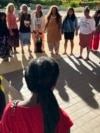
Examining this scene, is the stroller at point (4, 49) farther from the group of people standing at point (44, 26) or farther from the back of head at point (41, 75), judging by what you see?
the back of head at point (41, 75)

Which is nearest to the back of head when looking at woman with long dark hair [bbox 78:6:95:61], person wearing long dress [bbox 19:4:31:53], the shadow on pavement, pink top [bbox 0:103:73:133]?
pink top [bbox 0:103:73:133]

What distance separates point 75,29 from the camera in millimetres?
9562

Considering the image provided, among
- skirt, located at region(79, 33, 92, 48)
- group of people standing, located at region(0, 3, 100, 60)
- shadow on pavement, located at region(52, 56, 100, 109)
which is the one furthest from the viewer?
group of people standing, located at region(0, 3, 100, 60)

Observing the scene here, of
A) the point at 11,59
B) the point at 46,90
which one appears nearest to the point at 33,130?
the point at 46,90

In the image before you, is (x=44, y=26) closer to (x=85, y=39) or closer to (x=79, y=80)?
(x=85, y=39)

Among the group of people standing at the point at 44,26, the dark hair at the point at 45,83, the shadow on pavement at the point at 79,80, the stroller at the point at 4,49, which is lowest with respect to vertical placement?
the shadow on pavement at the point at 79,80

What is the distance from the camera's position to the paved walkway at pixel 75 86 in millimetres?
5688

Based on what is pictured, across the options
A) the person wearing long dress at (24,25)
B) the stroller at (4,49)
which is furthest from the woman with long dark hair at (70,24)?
the stroller at (4,49)

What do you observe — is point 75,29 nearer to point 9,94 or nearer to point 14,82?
point 14,82

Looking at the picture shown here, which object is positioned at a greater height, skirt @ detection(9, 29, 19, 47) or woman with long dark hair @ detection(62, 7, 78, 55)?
woman with long dark hair @ detection(62, 7, 78, 55)

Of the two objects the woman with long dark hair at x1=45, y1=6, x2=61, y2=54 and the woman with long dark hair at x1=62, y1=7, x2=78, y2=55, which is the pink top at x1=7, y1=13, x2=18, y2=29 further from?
the woman with long dark hair at x1=62, y1=7, x2=78, y2=55

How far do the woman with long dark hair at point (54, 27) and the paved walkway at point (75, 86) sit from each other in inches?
16.0

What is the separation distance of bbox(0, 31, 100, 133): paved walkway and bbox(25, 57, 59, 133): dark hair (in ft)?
10.4

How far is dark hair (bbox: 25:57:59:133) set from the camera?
2113 mm
